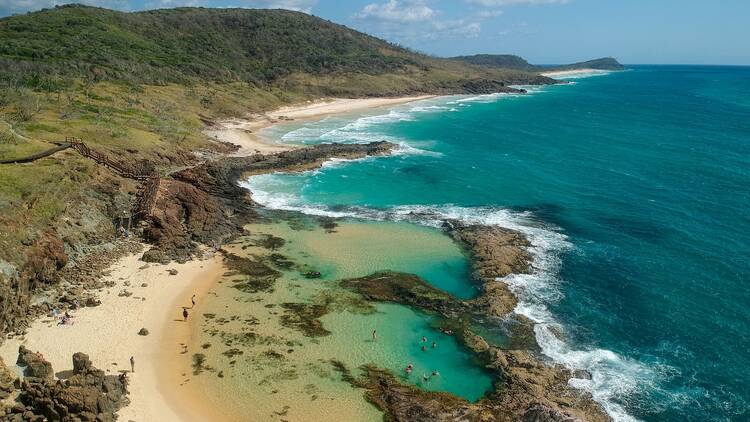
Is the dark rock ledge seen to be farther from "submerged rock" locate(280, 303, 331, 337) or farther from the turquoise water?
"submerged rock" locate(280, 303, 331, 337)

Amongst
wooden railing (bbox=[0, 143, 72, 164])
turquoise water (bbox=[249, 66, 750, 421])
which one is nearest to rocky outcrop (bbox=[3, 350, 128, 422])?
wooden railing (bbox=[0, 143, 72, 164])

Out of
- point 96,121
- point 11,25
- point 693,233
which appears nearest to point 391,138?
point 96,121

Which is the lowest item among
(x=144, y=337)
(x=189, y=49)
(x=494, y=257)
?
(x=144, y=337)

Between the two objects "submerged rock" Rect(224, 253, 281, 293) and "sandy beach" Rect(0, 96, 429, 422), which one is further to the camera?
"submerged rock" Rect(224, 253, 281, 293)

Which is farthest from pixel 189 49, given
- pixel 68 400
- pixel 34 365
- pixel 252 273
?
pixel 68 400

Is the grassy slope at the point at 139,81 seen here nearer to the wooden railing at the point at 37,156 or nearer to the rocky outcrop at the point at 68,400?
the wooden railing at the point at 37,156

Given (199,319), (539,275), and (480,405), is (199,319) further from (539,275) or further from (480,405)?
(539,275)
